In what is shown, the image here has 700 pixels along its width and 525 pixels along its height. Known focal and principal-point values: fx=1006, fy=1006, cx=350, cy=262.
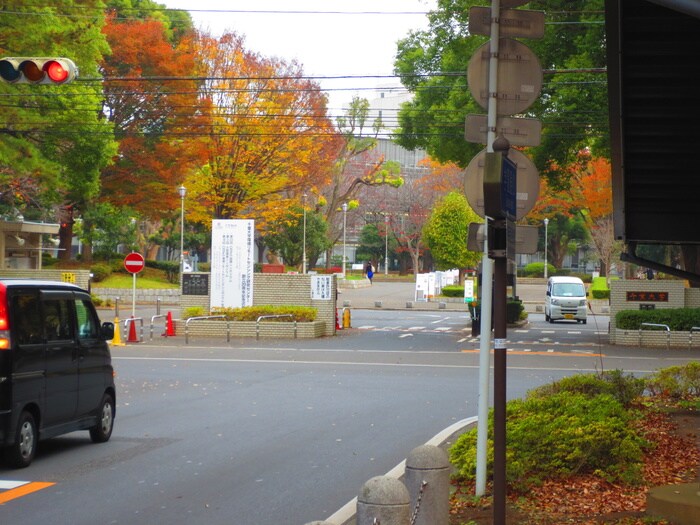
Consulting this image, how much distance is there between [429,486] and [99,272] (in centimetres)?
5172

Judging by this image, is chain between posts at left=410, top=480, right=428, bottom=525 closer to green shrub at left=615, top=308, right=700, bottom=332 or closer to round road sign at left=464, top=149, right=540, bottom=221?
round road sign at left=464, top=149, right=540, bottom=221

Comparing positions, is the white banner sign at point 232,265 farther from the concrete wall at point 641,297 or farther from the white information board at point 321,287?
the concrete wall at point 641,297

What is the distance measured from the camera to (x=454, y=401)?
57.0 feet

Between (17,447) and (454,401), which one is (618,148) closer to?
(17,447)

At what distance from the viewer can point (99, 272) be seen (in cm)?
5653

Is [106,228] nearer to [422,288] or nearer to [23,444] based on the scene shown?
[422,288]

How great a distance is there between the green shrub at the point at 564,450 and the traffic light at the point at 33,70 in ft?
26.6

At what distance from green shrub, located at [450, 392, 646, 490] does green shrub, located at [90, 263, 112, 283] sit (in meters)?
49.4

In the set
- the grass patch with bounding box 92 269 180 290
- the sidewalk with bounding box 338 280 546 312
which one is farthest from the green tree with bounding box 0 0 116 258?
the sidewalk with bounding box 338 280 546 312


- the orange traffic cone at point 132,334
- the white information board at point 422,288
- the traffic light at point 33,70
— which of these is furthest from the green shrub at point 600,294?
the traffic light at point 33,70

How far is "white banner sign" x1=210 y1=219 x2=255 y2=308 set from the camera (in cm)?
3456

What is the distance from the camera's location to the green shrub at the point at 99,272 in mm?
56438

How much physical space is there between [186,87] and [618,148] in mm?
43118

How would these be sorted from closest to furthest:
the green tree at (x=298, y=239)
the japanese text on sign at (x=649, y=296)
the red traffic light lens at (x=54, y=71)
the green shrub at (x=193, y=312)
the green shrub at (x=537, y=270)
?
1. the red traffic light lens at (x=54, y=71)
2. the japanese text on sign at (x=649, y=296)
3. the green shrub at (x=193, y=312)
4. the green tree at (x=298, y=239)
5. the green shrub at (x=537, y=270)
